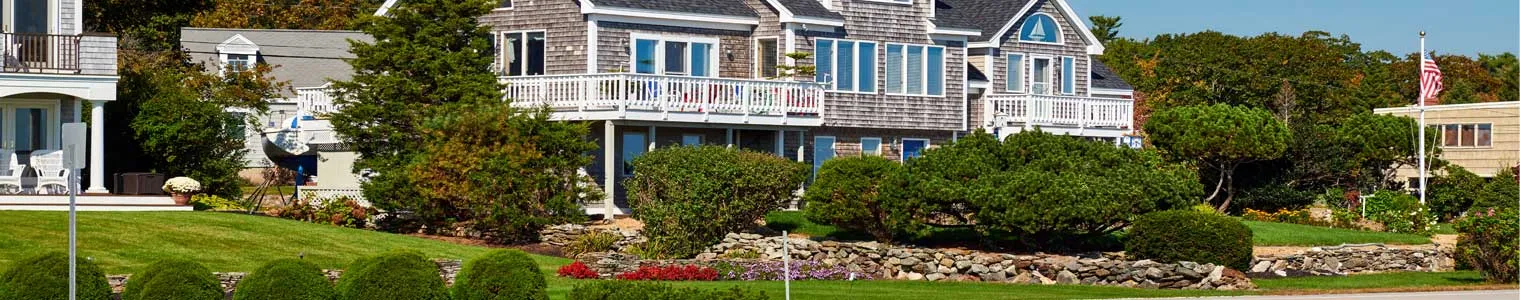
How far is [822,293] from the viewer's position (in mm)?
29969

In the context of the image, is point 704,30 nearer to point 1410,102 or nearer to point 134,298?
point 134,298

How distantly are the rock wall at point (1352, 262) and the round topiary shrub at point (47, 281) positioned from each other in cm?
2072

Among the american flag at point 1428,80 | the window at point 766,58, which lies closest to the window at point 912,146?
the window at point 766,58

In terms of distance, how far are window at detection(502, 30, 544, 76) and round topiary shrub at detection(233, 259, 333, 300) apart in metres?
19.5

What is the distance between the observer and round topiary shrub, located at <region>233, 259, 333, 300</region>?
24.2 meters

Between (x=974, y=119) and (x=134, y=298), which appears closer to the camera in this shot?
(x=134, y=298)

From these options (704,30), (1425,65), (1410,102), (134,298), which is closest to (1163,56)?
(1410,102)

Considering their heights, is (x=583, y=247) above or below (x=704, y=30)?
below

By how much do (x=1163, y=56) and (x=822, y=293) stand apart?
200ft

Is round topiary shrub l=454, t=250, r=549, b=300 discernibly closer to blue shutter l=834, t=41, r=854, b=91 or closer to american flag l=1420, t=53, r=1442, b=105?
blue shutter l=834, t=41, r=854, b=91

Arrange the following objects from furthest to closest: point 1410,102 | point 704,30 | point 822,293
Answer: point 1410,102 < point 704,30 < point 822,293

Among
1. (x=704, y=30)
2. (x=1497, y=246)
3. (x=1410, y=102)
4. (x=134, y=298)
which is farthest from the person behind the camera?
(x=1410, y=102)

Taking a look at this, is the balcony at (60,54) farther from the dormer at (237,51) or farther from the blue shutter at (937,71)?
the dormer at (237,51)

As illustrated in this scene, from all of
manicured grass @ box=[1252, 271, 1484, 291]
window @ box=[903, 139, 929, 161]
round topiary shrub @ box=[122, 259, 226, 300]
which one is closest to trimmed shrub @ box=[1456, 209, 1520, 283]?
manicured grass @ box=[1252, 271, 1484, 291]
